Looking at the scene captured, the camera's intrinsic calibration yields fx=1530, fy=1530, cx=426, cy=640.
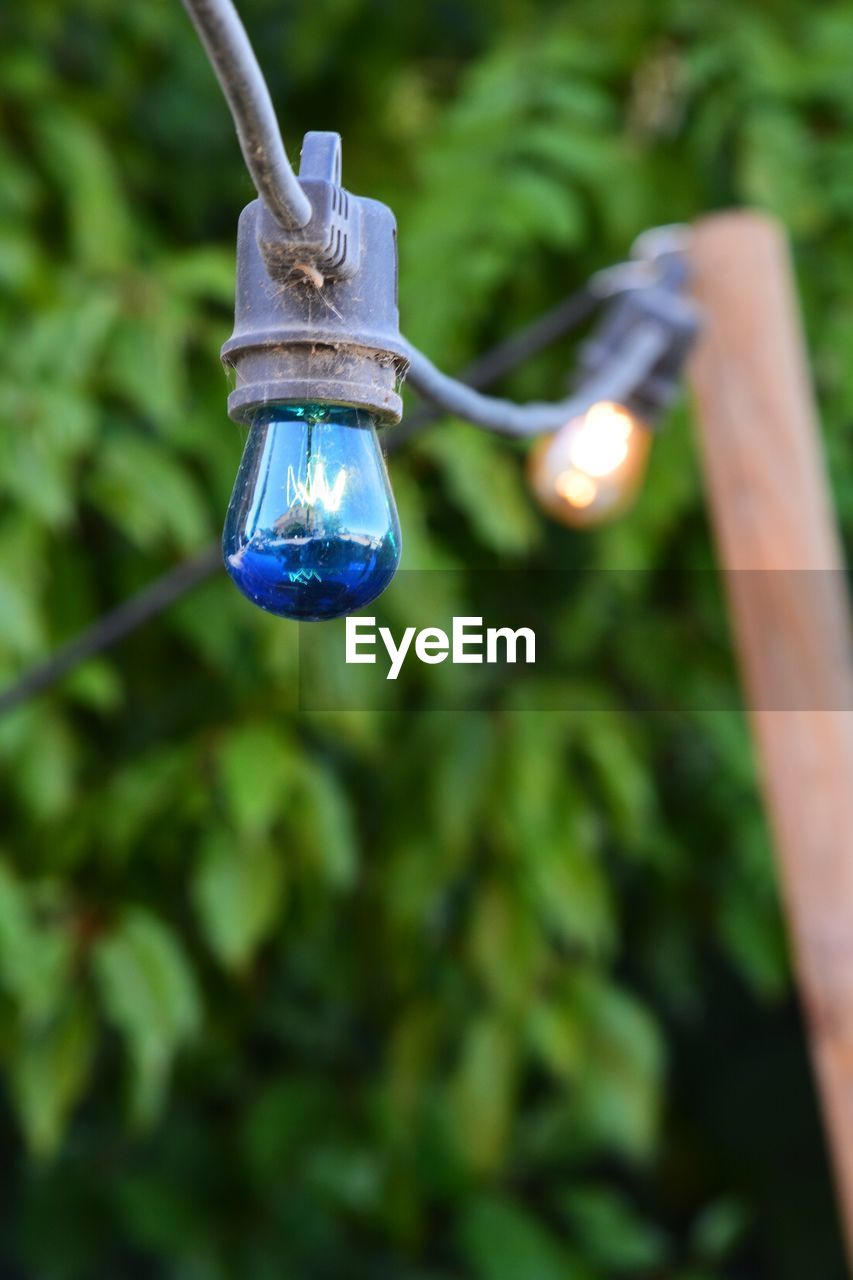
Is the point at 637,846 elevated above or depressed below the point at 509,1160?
above

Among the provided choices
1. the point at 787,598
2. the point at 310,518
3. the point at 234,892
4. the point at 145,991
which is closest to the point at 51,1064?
the point at 145,991

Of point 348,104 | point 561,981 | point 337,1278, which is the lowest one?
point 337,1278

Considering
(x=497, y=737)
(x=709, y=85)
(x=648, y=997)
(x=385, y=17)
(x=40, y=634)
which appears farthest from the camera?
(x=648, y=997)

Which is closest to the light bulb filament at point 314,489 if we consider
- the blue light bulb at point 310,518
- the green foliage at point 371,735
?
the blue light bulb at point 310,518

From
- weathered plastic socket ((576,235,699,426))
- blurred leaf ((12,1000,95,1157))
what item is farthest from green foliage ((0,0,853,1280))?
weathered plastic socket ((576,235,699,426))

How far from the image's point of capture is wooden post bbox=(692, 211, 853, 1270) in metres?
1.35

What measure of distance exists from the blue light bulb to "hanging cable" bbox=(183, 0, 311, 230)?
2.4 inches

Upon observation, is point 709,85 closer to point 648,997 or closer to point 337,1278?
point 648,997

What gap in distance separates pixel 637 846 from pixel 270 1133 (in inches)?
22.9

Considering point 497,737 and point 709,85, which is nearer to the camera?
point 497,737

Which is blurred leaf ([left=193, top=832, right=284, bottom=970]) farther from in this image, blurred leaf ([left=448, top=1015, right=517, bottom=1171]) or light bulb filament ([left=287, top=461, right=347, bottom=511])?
light bulb filament ([left=287, top=461, right=347, bottom=511])

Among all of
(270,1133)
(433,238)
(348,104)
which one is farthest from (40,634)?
(348,104)

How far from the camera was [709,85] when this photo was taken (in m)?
1.74

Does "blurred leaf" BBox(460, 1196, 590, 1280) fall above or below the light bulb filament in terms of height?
below
